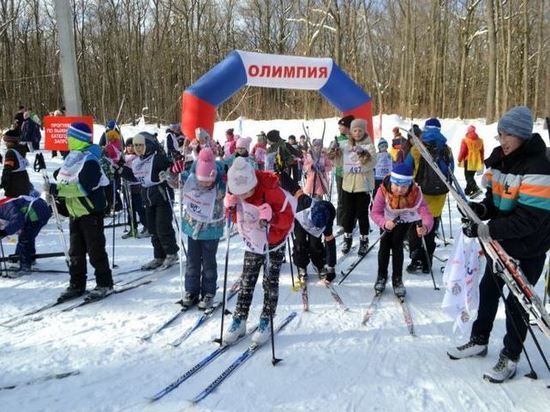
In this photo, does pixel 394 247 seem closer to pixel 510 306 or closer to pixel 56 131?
pixel 510 306

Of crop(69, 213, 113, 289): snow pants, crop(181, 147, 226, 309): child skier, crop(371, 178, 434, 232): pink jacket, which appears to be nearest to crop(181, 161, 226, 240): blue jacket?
crop(181, 147, 226, 309): child skier

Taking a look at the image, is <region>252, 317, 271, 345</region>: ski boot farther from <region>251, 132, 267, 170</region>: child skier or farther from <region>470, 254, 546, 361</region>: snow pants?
<region>251, 132, 267, 170</region>: child skier

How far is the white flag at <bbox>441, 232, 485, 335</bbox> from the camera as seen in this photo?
3.60 meters

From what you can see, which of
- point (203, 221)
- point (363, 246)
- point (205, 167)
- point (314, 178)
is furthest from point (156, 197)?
point (363, 246)

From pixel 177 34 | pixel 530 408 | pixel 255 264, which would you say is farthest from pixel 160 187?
pixel 177 34

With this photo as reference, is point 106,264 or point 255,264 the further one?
point 106,264

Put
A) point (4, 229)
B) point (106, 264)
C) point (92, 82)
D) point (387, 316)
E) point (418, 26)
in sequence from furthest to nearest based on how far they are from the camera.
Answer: point (92, 82), point (418, 26), point (4, 229), point (106, 264), point (387, 316)

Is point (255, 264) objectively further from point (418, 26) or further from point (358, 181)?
point (418, 26)

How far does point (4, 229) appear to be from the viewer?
19.8 ft

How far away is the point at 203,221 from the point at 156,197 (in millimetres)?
1701

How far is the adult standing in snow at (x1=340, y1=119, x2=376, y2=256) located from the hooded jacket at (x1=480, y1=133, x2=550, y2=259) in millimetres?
3117

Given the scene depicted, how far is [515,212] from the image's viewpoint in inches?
125

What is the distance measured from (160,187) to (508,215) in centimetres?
425

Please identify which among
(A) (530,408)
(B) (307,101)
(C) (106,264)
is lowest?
(A) (530,408)
